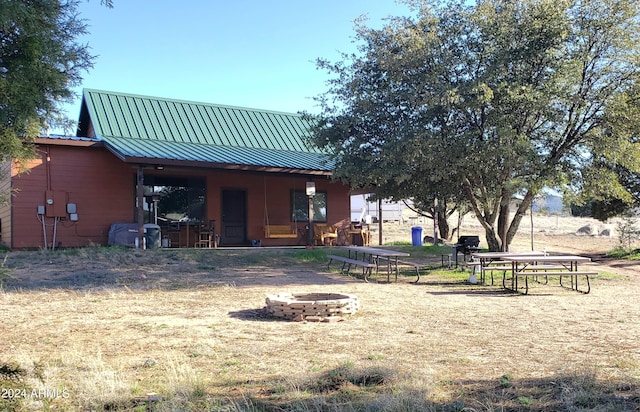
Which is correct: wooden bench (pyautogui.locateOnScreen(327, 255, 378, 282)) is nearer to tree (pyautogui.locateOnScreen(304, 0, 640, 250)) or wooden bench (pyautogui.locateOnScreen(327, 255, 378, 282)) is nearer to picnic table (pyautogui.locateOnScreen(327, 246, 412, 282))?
picnic table (pyautogui.locateOnScreen(327, 246, 412, 282))

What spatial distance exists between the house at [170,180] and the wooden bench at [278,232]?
0.12ft

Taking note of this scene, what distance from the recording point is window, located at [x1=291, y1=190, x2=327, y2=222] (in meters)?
19.8

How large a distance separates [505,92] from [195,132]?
456 inches

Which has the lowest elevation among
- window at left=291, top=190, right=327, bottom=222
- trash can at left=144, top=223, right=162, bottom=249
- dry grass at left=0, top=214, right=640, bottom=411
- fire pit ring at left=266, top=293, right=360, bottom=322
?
dry grass at left=0, top=214, right=640, bottom=411

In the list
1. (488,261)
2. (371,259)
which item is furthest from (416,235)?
(488,261)

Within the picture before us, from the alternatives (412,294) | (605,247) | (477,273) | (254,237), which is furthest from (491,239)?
(605,247)

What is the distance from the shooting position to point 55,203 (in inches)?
607

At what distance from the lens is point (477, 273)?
13.5 m

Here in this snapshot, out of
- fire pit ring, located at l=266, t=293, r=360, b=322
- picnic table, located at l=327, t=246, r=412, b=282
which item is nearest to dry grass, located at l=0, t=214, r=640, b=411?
fire pit ring, located at l=266, t=293, r=360, b=322

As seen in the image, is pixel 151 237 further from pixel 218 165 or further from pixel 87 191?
pixel 218 165

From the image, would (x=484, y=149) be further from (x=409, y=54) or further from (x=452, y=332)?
(x=452, y=332)

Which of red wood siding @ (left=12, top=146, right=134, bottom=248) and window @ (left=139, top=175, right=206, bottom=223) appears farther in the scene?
window @ (left=139, top=175, right=206, bottom=223)

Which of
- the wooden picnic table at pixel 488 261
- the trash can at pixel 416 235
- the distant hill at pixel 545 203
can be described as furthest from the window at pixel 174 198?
the distant hill at pixel 545 203

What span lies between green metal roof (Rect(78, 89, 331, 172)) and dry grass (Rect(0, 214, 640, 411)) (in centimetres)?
596
